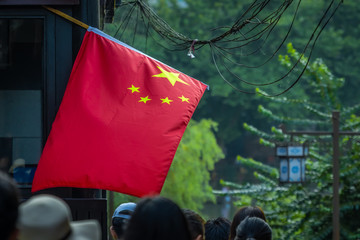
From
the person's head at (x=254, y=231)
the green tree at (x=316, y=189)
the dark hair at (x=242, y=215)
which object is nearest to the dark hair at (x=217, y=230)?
the dark hair at (x=242, y=215)

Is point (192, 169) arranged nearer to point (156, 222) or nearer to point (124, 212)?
point (124, 212)

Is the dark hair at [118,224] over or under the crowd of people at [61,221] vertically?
under

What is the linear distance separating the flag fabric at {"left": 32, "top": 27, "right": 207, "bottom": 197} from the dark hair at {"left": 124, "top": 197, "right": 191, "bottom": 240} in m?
2.64

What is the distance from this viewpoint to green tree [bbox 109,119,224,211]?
84.2ft

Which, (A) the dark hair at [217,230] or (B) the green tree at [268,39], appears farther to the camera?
(B) the green tree at [268,39]

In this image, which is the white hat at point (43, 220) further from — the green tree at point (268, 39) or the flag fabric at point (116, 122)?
the green tree at point (268, 39)

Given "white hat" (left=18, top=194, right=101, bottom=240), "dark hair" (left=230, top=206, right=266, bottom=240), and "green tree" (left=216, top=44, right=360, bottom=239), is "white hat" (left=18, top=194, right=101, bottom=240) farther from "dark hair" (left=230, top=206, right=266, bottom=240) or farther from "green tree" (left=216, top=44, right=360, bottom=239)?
"green tree" (left=216, top=44, right=360, bottom=239)

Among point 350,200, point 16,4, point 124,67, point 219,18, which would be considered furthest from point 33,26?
point 219,18

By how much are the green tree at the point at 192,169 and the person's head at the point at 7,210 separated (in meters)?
21.9

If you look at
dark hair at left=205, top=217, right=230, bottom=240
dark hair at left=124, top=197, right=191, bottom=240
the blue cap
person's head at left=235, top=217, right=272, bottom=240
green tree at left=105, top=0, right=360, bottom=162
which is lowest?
dark hair at left=205, top=217, right=230, bottom=240

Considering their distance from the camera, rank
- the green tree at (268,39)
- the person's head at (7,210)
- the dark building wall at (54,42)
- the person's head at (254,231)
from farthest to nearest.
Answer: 1. the green tree at (268,39)
2. the dark building wall at (54,42)
3. the person's head at (254,231)
4. the person's head at (7,210)

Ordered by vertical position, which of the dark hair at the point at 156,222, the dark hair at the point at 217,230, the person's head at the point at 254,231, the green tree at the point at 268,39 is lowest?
the dark hair at the point at 217,230

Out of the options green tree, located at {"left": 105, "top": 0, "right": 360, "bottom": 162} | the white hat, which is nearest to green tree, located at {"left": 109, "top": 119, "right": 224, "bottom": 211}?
green tree, located at {"left": 105, "top": 0, "right": 360, "bottom": 162}

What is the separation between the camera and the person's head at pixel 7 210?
7.75ft
